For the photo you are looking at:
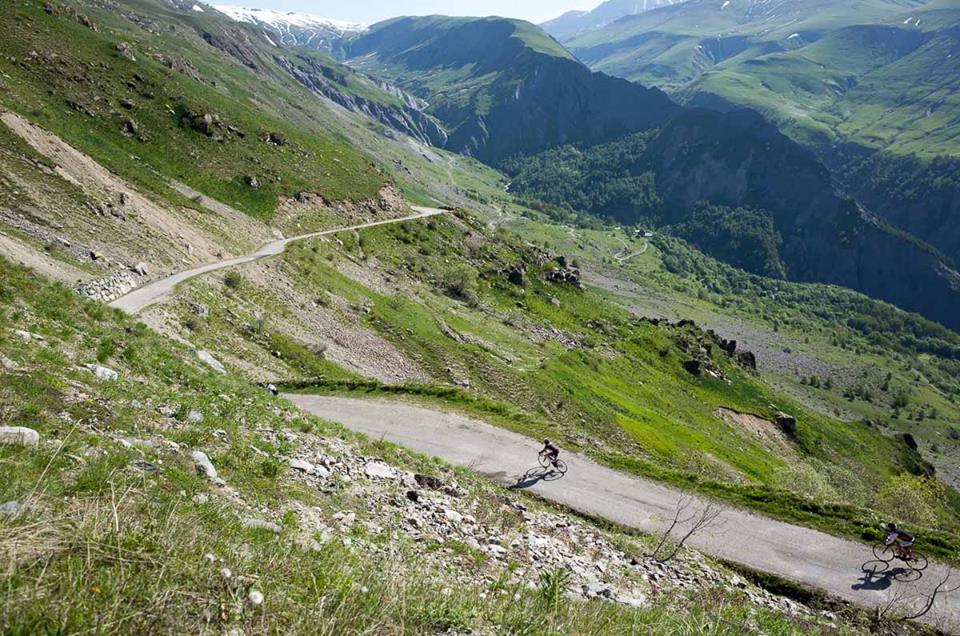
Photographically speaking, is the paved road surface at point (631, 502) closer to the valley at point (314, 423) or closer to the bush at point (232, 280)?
the valley at point (314, 423)

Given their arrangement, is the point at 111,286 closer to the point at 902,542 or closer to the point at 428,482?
the point at 428,482

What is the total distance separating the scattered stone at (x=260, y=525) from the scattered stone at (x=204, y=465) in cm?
252

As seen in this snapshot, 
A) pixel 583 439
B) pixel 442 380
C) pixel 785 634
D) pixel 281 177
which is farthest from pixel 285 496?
pixel 281 177

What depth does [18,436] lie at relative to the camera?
29.2 feet

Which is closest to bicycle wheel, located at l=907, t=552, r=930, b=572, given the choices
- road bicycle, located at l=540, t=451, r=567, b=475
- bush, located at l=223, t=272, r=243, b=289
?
road bicycle, located at l=540, t=451, r=567, b=475

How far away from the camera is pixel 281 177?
7419cm

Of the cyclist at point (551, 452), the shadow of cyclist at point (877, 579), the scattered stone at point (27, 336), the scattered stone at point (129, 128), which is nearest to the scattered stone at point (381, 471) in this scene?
the cyclist at point (551, 452)

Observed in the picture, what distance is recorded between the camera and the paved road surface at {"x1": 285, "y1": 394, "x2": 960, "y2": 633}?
60.8 ft

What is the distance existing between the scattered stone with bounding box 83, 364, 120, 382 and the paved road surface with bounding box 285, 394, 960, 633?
12.3 metres

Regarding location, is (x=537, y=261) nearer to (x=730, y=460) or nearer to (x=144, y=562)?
(x=730, y=460)

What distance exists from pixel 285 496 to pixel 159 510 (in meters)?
6.46

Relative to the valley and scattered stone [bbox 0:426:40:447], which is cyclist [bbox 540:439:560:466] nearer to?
the valley

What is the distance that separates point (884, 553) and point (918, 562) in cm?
130

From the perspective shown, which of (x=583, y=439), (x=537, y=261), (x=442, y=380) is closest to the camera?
(x=583, y=439)
